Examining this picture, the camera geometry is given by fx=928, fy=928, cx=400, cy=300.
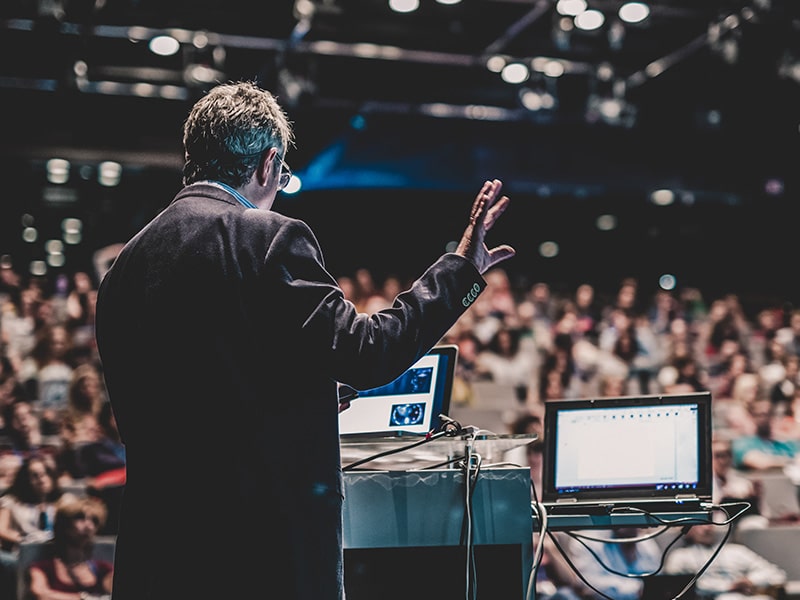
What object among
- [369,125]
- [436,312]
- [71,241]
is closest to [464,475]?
[436,312]

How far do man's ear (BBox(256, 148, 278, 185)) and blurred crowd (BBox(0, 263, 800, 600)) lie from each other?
3.32 meters

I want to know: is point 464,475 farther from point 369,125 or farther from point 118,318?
point 369,125

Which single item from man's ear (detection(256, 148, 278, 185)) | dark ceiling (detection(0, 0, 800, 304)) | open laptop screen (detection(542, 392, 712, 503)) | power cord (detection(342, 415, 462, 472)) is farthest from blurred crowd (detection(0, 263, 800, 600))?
man's ear (detection(256, 148, 278, 185))

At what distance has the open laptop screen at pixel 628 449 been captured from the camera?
6.91 feet

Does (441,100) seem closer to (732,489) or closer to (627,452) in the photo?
(732,489)

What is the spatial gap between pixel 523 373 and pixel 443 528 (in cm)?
596

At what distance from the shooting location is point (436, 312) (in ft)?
4.65

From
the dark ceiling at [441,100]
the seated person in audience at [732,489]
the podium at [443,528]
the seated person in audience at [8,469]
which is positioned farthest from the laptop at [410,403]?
the dark ceiling at [441,100]

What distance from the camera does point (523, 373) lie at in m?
7.57

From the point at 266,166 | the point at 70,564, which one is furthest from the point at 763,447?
A: the point at 266,166

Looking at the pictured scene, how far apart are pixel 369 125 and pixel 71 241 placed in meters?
4.02

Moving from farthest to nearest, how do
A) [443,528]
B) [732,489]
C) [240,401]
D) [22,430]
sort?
1. [22,430]
2. [732,489]
3. [443,528]
4. [240,401]

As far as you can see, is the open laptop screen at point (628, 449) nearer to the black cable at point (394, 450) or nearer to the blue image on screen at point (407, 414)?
the blue image on screen at point (407, 414)

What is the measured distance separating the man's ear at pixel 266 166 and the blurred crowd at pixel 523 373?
3.32m
